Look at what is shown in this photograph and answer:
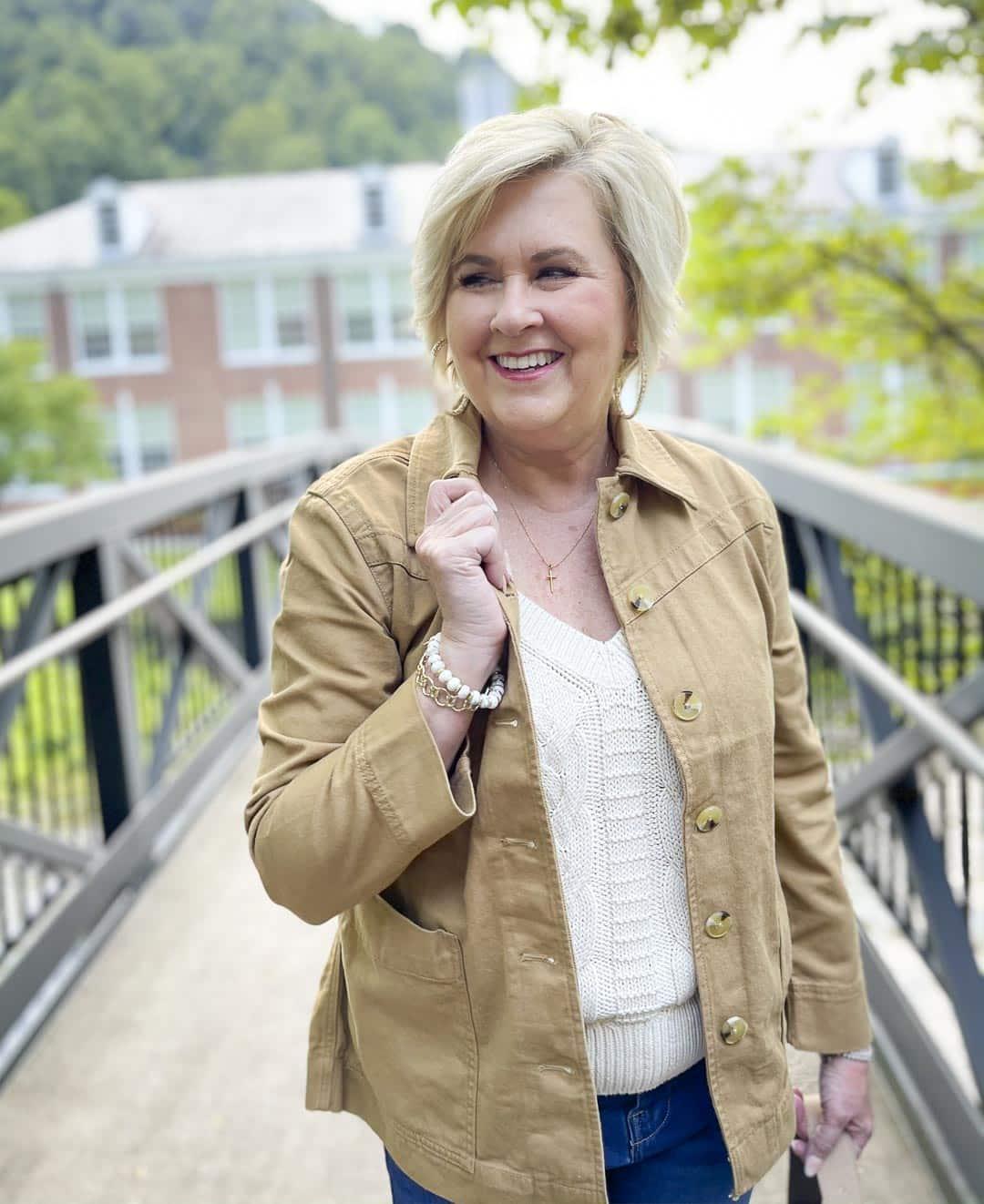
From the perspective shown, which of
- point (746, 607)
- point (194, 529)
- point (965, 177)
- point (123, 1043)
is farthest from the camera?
point (965, 177)

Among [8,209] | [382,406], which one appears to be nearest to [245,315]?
[382,406]

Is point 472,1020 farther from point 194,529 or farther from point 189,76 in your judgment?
point 189,76

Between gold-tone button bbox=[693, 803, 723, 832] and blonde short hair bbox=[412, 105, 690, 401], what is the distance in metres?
0.52

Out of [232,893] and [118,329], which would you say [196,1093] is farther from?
[118,329]

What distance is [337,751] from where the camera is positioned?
1.17 m


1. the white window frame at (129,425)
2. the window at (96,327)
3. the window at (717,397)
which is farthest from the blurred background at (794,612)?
the window at (96,327)

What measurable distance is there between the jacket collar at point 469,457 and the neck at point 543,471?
0.03 metres

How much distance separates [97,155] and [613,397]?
4720 cm

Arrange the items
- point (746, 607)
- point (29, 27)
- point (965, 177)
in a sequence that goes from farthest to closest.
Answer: point (29, 27) → point (965, 177) → point (746, 607)

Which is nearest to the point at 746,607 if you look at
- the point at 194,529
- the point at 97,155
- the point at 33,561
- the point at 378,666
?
the point at 378,666

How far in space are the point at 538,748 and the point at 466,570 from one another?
190 mm

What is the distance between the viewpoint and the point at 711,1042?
4.21 feet

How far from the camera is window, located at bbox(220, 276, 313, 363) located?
2806 centimetres

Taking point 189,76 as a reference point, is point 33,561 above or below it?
below
